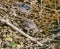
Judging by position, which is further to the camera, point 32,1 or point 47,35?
point 32,1

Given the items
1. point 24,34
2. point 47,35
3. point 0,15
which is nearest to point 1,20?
point 0,15

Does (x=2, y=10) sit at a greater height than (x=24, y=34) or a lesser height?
greater

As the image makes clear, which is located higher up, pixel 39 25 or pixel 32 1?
pixel 32 1

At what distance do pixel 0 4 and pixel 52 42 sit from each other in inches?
42.9

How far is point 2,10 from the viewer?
4.22m

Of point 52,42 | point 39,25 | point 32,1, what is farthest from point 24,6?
point 52,42

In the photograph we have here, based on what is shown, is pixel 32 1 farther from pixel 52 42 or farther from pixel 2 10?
pixel 52 42

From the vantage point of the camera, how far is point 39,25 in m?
4.20

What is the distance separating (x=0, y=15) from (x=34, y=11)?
0.61m

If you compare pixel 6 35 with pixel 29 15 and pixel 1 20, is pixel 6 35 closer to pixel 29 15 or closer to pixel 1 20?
pixel 1 20

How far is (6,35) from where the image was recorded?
13.2 feet

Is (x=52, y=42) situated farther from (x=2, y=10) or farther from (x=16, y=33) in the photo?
(x=2, y=10)

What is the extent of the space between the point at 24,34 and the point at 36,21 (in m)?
0.40

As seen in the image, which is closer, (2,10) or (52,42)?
(52,42)
